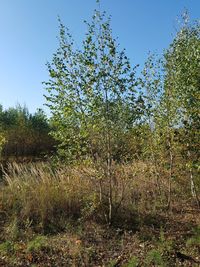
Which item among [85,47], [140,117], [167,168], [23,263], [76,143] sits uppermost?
[85,47]

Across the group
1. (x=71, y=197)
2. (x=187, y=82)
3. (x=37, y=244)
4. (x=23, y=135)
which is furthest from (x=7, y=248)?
(x=23, y=135)

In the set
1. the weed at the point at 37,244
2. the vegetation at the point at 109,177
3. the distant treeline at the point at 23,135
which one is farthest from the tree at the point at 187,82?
the distant treeline at the point at 23,135

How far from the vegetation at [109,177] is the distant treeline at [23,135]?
13.6 metres

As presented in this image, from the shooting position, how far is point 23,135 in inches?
901

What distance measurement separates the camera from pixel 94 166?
6.70m

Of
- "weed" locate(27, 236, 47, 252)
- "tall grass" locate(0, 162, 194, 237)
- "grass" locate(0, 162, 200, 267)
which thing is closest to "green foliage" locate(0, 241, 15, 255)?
"grass" locate(0, 162, 200, 267)

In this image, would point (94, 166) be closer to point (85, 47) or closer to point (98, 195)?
point (98, 195)

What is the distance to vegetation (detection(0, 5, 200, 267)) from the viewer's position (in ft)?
17.4

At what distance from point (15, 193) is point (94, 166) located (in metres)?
2.48

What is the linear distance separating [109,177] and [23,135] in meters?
17.2

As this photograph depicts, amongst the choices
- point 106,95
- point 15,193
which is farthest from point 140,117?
point 15,193

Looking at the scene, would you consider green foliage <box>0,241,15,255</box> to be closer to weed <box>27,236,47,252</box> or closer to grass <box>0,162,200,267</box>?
grass <box>0,162,200,267</box>

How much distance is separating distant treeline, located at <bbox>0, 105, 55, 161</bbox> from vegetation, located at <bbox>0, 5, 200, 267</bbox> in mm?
13639

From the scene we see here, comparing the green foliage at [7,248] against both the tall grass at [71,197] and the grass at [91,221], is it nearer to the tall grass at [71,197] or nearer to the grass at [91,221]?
the grass at [91,221]
